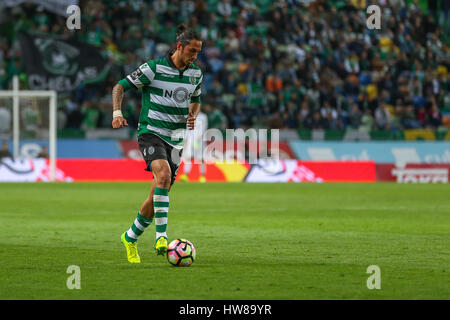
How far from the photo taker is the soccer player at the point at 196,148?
85.1ft

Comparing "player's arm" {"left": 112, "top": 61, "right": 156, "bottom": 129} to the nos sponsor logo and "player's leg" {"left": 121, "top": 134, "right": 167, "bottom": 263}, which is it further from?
"player's leg" {"left": 121, "top": 134, "right": 167, "bottom": 263}

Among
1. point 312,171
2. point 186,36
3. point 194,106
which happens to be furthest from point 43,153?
point 186,36

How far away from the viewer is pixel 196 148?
26.2 m

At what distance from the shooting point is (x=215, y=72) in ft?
99.5

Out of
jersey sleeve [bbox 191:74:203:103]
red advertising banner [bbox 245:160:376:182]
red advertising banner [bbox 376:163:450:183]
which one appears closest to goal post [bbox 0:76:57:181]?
red advertising banner [bbox 245:160:376:182]

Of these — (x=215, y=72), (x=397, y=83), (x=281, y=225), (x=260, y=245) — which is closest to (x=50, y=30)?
(x=215, y=72)

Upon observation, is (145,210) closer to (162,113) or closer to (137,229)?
(137,229)

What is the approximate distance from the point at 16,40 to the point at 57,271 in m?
22.1

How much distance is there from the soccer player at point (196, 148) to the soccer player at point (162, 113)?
54.7ft

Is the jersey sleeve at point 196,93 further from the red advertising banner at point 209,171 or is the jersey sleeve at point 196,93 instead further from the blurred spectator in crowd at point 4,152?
the blurred spectator in crowd at point 4,152

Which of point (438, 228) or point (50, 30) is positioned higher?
point (50, 30)

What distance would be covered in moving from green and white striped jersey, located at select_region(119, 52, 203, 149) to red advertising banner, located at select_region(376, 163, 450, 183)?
1929 centimetres
